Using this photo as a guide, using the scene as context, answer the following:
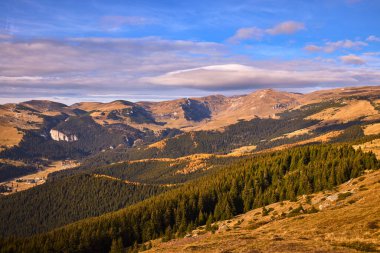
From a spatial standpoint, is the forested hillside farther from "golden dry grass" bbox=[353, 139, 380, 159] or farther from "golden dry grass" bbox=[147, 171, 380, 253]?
"golden dry grass" bbox=[147, 171, 380, 253]

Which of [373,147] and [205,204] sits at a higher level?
[373,147]

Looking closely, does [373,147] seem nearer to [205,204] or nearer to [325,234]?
[205,204]

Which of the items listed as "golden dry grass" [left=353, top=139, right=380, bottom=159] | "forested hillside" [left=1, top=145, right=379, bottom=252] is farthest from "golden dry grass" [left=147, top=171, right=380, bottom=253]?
"golden dry grass" [left=353, top=139, right=380, bottom=159]

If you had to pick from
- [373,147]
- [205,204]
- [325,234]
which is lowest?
[205,204]

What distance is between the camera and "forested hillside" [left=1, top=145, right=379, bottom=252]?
143 metres

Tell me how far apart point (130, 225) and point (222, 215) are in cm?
4735

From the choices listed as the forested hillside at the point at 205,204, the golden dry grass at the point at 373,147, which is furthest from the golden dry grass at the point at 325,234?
the golden dry grass at the point at 373,147

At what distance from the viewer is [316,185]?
Result: 137m

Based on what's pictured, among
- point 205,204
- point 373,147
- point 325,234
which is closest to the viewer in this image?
point 325,234

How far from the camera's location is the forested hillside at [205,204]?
143 metres

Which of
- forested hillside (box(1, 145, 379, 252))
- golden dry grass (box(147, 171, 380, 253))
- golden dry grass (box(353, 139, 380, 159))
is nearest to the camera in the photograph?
golden dry grass (box(147, 171, 380, 253))

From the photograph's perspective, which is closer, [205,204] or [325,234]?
[325,234]

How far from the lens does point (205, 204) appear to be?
179000mm

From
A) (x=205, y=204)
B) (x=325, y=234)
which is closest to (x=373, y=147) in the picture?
(x=205, y=204)
